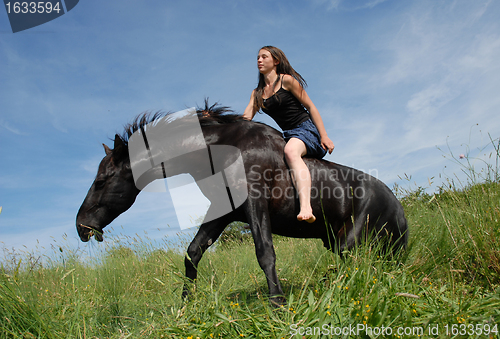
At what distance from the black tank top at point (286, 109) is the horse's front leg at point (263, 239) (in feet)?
3.83

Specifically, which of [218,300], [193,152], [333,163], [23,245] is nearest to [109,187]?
[193,152]

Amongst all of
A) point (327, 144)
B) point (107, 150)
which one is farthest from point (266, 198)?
point (107, 150)

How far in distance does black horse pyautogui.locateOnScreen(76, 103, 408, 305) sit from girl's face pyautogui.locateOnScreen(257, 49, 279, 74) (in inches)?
25.7

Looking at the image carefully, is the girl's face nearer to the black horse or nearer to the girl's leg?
the black horse

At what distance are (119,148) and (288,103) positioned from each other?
216cm

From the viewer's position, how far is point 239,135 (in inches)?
137

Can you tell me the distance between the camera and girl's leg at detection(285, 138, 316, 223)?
10.2 feet

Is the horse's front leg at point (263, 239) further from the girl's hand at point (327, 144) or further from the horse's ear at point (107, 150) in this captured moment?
the horse's ear at point (107, 150)

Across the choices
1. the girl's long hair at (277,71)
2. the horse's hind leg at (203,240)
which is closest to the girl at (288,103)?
the girl's long hair at (277,71)

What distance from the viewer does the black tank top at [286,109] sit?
3.68 m

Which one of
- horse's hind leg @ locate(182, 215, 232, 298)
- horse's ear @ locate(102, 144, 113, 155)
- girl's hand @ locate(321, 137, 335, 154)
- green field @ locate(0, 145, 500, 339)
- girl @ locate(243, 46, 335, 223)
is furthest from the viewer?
horse's ear @ locate(102, 144, 113, 155)

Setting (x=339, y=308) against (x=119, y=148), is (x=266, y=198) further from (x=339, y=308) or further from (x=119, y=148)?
(x=119, y=148)

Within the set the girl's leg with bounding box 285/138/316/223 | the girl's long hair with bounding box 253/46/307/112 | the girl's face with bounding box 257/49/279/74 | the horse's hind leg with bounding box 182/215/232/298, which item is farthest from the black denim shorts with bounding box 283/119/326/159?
the horse's hind leg with bounding box 182/215/232/298

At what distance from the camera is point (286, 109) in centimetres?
374
